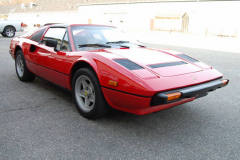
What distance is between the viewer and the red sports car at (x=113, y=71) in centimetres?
227

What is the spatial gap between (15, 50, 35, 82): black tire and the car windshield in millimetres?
1588

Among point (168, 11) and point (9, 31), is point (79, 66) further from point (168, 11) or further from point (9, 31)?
point (168, 11)

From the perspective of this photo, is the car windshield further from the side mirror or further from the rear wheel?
the rear wheel

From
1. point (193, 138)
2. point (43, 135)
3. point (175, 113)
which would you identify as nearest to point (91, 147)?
point (43, 135)

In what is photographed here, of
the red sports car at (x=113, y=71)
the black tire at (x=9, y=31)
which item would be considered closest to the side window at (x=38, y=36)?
the red sports car at (x=113, y=71)

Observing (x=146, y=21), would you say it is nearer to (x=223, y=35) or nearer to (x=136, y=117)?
(x=223, y=35)

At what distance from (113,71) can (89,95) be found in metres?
0.62

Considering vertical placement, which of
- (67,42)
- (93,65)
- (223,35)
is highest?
(67,42)

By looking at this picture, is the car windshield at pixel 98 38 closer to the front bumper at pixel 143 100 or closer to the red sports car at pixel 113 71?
the red sports car at pixel 113 71

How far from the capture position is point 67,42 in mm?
3225

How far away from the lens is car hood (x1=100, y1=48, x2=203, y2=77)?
8.36 feet

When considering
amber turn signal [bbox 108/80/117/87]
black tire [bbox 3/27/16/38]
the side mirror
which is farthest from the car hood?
black tire [bbox 3/27/16/38]

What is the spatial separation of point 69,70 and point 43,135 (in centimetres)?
94

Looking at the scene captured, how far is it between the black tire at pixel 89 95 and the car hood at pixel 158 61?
35 cm
